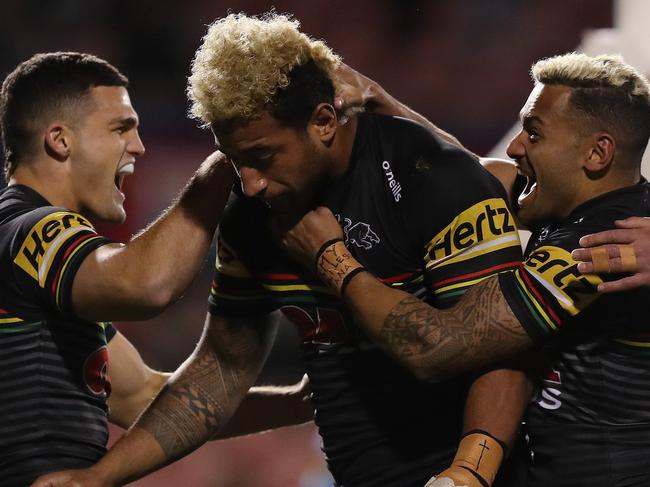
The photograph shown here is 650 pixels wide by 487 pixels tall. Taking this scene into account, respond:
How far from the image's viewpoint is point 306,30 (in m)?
8.20

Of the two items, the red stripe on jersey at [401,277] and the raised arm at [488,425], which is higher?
the red stripe on jersey at [401,277]

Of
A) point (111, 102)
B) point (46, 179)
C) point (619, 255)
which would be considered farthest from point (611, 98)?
point (46, 179)

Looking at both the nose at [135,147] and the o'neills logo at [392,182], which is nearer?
the o'neills logo at [392,182]

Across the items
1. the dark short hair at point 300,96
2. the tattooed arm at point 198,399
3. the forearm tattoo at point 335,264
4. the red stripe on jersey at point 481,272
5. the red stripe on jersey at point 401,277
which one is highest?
the dark short hair at point 300,96

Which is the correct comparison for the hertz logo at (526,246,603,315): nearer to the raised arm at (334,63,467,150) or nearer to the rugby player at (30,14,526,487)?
the rugby player at (30,14,526,487)

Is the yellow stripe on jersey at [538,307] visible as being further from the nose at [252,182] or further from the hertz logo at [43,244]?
the hertz logo at [43,244]

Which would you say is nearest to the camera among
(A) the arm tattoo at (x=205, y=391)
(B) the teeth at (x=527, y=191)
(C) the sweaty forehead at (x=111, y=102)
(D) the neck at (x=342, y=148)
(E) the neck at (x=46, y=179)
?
(D) the neck at (x=342, y=148)

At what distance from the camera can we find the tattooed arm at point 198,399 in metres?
2.80

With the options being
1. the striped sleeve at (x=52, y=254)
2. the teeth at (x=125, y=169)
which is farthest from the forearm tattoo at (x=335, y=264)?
the teeth at (x=125, y=169)

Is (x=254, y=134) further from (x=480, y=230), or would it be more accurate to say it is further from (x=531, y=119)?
(x=531, y=119)

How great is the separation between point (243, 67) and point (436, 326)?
76cm

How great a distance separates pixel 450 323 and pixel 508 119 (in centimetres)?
587

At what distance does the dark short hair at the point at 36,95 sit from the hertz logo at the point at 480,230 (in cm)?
127

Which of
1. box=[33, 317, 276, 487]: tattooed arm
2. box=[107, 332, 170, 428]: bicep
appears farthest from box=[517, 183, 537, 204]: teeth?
box=[107, 332, 170, 428]: bicep
